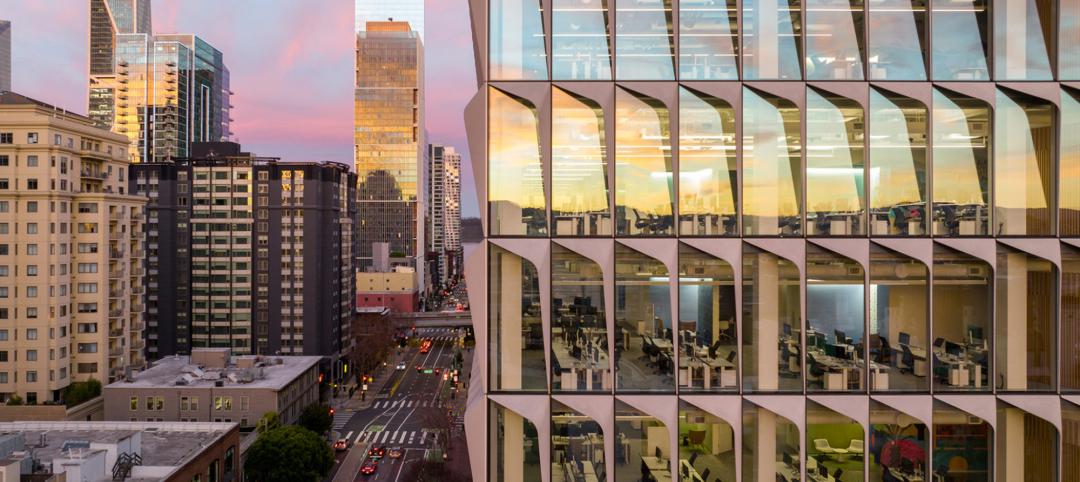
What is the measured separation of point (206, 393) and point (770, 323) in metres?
68.7

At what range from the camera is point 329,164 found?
10800cm

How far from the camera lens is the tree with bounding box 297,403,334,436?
73.9 m

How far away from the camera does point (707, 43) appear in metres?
10.5

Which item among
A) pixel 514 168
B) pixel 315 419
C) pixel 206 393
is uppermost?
pixel 514 168

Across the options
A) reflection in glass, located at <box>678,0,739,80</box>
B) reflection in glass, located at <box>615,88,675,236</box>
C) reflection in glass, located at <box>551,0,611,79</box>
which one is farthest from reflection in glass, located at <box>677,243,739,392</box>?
reflection in glass, located at <box>551,0,611,79</box>

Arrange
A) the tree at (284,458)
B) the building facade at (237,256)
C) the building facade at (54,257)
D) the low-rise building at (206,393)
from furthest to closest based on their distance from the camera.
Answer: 1. the building facade at (237,256)
2. the low-rise building at (206,393)
3. the building facade at (54,257)
4. the tree at (284,458)

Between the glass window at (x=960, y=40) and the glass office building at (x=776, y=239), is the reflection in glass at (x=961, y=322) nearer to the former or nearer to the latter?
the glass office building at (x=776, y=239)

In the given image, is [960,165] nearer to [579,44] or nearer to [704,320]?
[704,320]

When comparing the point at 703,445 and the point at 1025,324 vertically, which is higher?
the point at 1025,324

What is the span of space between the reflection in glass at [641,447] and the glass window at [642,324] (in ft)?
1.60

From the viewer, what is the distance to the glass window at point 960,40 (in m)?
10.5

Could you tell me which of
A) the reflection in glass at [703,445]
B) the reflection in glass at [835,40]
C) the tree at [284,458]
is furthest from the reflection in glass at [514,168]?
the tree at [284,458]

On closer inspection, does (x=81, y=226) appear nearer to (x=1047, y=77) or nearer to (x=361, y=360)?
(x=361, y=360)

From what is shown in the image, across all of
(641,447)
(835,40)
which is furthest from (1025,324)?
(641,447)
